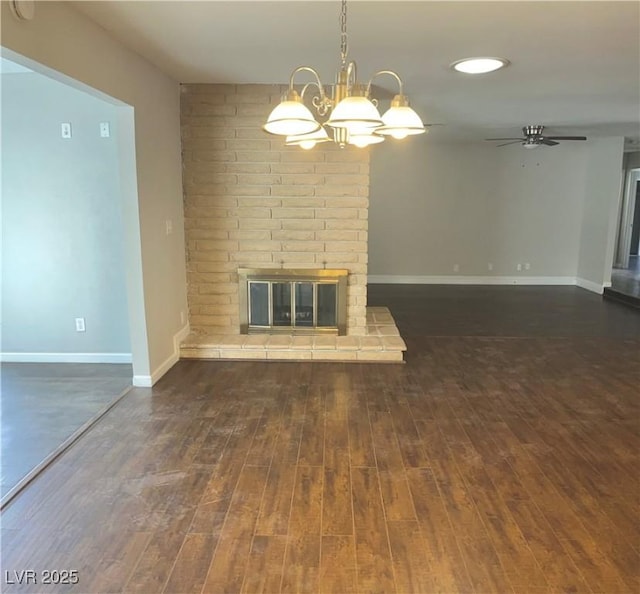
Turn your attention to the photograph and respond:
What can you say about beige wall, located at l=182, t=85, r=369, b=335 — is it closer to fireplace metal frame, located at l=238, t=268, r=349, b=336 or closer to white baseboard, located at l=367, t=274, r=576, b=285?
fireplace metal frame, located at l=238, t=268, r=349, b=336

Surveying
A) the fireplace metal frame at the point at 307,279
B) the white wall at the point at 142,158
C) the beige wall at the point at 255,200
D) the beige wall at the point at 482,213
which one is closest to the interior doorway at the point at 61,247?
the white wall at the point at 142,158

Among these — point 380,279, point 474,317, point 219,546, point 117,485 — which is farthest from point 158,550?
point 380,279

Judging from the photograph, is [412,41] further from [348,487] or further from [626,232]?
[626,232]

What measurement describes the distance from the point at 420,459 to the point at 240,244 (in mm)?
2685

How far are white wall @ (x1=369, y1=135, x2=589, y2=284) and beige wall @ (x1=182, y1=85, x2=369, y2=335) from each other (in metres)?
3.66

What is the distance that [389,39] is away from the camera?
9.47ft

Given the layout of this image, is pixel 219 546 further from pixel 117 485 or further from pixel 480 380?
pixel 480 380

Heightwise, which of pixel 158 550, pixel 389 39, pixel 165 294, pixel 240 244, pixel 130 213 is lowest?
pixel 158 550

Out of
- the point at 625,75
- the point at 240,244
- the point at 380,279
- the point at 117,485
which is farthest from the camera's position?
the point at 380,279

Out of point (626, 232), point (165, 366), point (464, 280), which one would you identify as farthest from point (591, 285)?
point (165, 366)

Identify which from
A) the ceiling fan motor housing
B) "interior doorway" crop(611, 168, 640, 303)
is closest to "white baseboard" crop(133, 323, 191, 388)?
the ceiling fan motor housing

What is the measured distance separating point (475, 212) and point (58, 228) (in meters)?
6.31

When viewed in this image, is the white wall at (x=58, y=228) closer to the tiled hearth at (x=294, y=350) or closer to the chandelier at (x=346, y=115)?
the tiled hearth at (x=294, y=350)

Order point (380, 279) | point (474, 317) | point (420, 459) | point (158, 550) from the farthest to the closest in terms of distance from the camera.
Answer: point (380, 279), point (474, 317), point (420, 459), point (158, 550)
